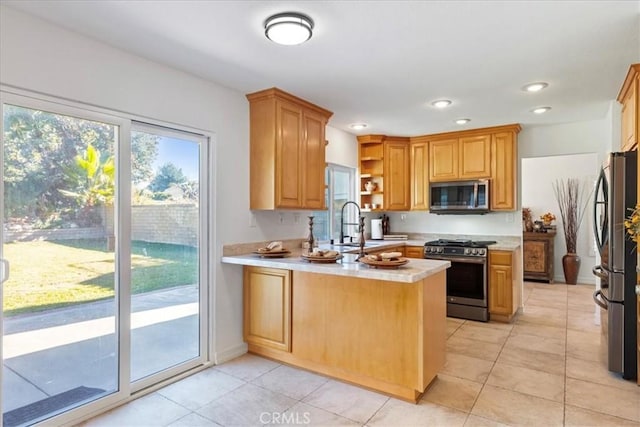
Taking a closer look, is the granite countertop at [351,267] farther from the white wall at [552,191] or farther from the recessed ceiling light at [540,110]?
the white wall at [552,191]

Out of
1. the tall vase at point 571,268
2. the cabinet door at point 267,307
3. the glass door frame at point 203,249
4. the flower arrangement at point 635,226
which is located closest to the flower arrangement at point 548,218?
the tall vase at point 571,268

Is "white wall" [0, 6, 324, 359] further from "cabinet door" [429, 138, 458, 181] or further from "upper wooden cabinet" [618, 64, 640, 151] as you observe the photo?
"upper wooden cabinet" [618, 64, 640, 151]

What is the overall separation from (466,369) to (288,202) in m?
2.09

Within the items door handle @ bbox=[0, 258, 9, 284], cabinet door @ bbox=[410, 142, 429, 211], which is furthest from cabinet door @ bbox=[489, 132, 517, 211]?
door handle @ bbox=[0, 258, 9, 284]

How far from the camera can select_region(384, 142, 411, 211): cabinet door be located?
5.26 m

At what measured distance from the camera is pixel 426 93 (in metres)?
3.38

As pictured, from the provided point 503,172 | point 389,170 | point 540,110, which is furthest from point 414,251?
point 540,110

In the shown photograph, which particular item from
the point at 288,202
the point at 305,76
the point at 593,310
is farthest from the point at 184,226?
the point at 593,310

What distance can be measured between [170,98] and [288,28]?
1.21 metres

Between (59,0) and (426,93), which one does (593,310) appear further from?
(59,0)

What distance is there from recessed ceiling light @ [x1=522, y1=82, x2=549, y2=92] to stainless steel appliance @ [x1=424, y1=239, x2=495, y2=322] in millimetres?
1890

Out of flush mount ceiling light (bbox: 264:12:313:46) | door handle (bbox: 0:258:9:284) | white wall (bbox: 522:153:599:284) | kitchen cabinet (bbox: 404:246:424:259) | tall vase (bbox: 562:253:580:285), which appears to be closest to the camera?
door handle (bbox: 0:258:9:284)

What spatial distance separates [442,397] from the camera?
254cm

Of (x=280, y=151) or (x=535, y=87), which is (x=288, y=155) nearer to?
(x=280, y=151)
